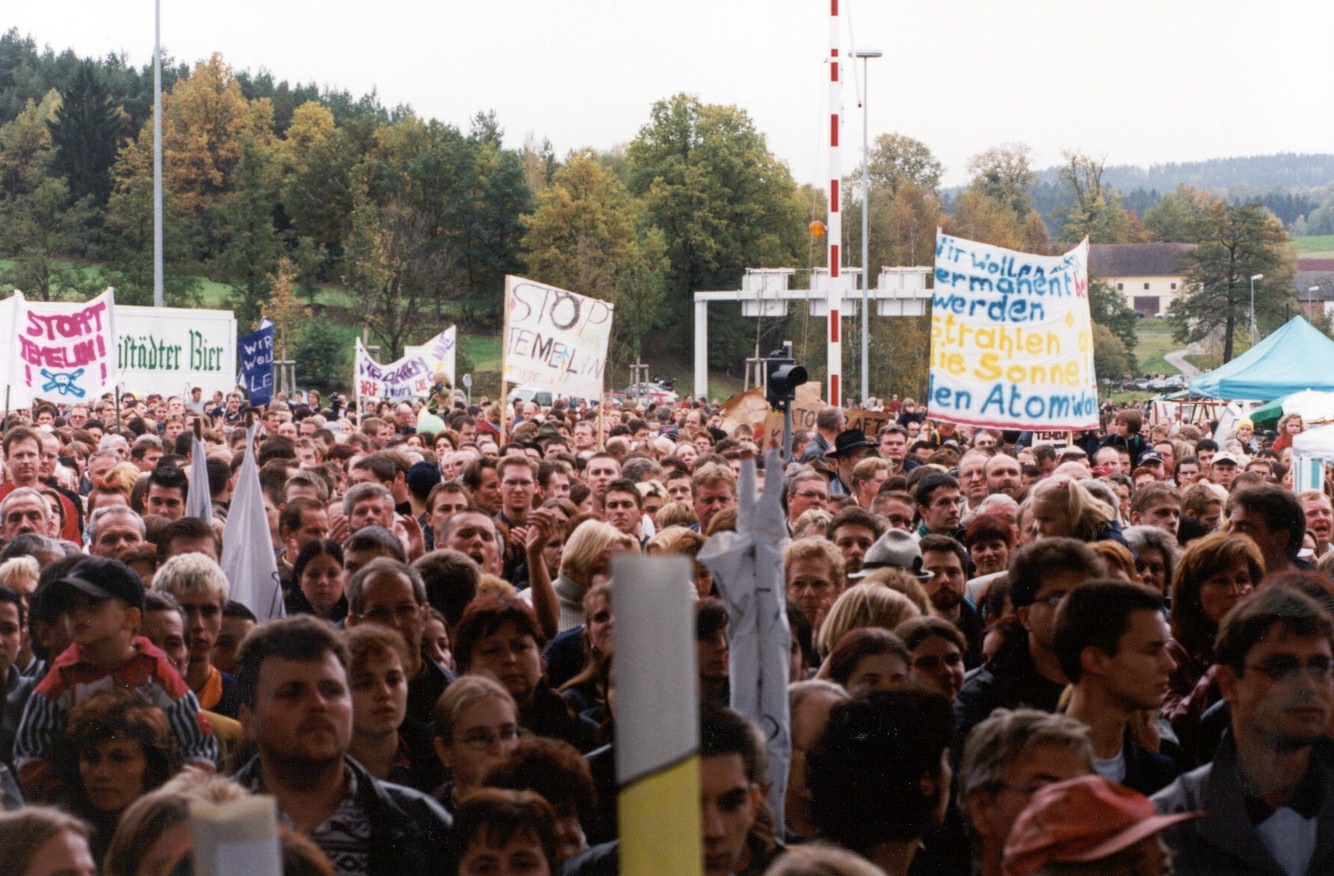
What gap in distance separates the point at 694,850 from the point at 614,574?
0.74 feet

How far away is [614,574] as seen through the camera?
1.24 meters

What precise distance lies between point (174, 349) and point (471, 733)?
102ft

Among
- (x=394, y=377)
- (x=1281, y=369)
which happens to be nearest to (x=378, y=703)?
(x=394, y=377)

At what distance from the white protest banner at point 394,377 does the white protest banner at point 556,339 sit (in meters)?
8.36

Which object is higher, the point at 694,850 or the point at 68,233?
the point at 68,233

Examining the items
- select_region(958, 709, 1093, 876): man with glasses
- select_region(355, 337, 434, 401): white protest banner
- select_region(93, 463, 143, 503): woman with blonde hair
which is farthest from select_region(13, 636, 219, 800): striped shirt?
select_region(355, 337, 434, 401): white protest banner

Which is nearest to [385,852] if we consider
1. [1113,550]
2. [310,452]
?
[1113,550]

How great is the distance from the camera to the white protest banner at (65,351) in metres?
15.2

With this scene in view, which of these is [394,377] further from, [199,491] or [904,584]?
[904,584]

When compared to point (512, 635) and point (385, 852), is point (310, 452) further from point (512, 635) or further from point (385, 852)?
point (385, 852)

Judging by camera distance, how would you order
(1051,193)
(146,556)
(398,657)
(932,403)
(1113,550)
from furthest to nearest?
1. (1051,193)
2. (932,403)
3. (146,556)
4. (1113,550)
5. (398,657)

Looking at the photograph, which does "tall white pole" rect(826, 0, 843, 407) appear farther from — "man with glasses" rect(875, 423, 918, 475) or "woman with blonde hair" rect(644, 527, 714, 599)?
"woman with blonde hair" rect(644, 527, 714, 599)

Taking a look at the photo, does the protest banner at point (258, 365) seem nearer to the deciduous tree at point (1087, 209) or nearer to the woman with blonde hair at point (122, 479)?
the woman with blonde hair at point (122, 479)

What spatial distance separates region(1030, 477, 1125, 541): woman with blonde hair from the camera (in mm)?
6406
